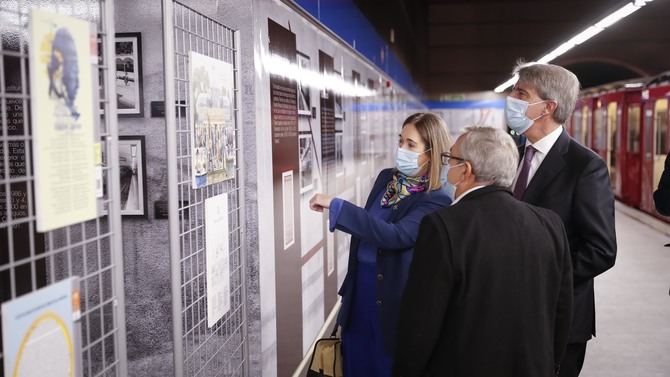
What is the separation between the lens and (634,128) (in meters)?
12.3

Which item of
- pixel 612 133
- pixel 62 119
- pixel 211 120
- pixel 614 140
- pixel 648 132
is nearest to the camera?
pixel 62 119

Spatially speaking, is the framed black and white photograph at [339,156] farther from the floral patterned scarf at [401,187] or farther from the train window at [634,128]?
the train window at [634,128]

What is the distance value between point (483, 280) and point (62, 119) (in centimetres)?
121

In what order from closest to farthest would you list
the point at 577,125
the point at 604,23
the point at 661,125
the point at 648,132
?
the point at 604,23
the point at 661,125
the point at 648,132
the point at 577,125

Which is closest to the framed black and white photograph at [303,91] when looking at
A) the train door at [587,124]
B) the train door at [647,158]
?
the train door at [647,158]

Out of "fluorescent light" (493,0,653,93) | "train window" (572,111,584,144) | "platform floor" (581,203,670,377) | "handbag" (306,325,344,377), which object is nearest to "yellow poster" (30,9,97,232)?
"handbag" (306,325,344,377)

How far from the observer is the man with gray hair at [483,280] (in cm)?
188

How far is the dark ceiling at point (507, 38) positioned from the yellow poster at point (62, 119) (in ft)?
54.2

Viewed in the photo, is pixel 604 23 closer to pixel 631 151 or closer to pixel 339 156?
pixel 339 156

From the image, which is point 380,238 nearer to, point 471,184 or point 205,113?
point 471,184

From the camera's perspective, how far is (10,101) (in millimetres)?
2553

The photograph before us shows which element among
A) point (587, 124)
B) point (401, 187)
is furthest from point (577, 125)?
point (401, 187)

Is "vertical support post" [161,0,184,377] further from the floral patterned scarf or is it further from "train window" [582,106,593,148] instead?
"train window" [582,106,593,148]

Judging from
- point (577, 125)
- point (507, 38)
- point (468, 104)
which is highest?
point (507, 38)
